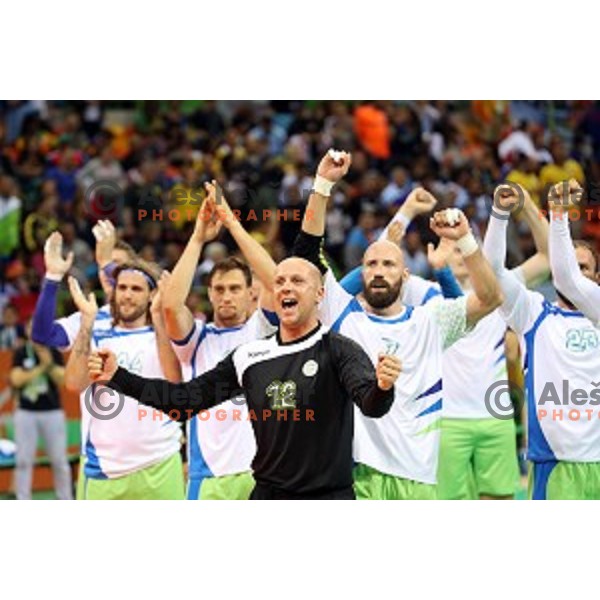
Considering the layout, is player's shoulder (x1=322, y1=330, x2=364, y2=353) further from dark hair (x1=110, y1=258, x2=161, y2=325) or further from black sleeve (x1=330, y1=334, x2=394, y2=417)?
dark hair (x1=110, y1=258, x2=161, y2=325)

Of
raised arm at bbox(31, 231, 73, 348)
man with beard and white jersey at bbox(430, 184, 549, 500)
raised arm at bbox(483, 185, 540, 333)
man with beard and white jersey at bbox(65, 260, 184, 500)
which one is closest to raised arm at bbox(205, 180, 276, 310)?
man with beard and white jersey at bbox(65, 260, 184, 500)

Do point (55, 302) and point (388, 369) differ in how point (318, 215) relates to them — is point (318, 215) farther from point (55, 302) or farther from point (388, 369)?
point (55, 302)

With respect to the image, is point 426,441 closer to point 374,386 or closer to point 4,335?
point 374,386

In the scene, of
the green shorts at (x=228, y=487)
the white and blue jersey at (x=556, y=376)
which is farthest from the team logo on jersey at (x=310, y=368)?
the white and blue jersey at (x=556, y=376)

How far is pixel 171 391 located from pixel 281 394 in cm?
62

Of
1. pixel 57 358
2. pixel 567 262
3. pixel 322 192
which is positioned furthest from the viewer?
pixel 57 358

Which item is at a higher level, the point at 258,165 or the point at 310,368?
the point at 258,165

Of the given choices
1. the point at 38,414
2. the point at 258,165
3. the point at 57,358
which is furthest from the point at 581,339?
the point at 258,165

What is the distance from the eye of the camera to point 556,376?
10969 millimetres

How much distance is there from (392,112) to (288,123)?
4.53ft

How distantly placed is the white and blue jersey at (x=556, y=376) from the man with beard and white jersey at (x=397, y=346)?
0.62 meters

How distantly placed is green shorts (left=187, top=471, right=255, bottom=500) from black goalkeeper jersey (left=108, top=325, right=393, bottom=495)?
1.74 m

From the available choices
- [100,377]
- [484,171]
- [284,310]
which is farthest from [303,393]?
[484,171]

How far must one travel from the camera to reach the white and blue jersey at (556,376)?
10898mm
